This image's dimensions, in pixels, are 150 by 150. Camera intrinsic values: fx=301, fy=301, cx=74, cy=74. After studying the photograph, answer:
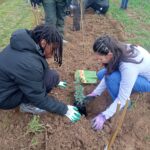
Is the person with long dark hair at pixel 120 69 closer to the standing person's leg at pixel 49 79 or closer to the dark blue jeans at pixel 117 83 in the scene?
the dark blue jeans at pixel 117 83

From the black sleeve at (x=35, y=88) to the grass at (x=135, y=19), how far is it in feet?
7.91

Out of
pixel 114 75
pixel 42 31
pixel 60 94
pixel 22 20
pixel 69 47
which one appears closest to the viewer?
pixel 42 31

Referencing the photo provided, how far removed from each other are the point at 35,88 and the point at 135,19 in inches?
144

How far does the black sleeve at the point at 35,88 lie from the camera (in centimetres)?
259

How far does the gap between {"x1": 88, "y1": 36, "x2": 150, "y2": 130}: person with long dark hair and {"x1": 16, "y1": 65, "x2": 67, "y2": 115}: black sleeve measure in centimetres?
50

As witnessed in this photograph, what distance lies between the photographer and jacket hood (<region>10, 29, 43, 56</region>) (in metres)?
2.57

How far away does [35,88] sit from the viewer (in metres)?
2.67

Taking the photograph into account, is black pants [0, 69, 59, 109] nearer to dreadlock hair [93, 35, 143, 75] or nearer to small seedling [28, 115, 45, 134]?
small seedling [28, 115, 45, 134]

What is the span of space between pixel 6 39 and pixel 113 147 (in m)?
2.77

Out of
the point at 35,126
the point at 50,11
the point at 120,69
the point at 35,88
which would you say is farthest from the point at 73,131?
the point at 50,11

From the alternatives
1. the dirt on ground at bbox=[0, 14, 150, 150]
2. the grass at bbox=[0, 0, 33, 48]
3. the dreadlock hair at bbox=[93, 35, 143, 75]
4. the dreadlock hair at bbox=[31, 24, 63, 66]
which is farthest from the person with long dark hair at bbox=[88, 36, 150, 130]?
the grass at bbox=[0, 0, 33, 48]

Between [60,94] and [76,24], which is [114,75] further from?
[76,24]

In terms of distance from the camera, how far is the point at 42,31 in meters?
2.56

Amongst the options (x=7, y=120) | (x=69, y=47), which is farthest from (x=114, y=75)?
(x=69, y=47)
